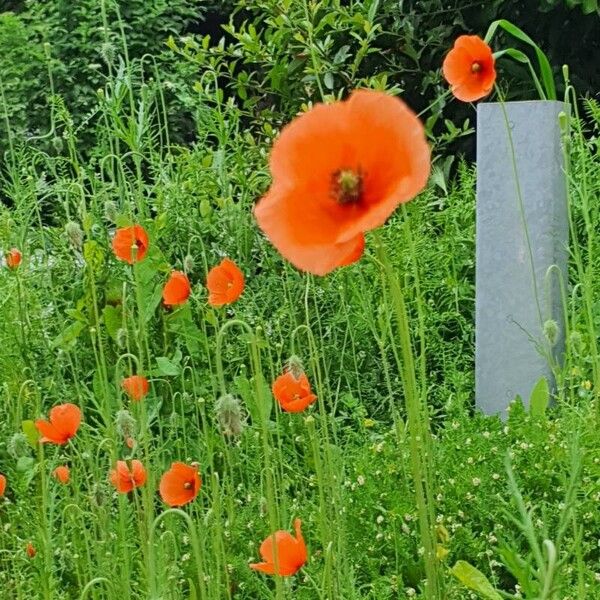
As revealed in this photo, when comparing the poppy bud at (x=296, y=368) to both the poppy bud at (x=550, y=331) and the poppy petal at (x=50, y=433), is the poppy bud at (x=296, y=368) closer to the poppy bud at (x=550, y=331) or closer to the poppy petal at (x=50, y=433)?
the poppy petal at (x=50, y=433)

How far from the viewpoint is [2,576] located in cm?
221

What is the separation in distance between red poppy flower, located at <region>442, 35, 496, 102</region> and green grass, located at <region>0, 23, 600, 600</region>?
0.85 feet

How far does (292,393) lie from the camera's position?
1.64 m

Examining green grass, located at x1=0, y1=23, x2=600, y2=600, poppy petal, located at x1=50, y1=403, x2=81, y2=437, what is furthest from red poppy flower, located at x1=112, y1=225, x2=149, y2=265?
poppy petal, located at x1=50, y1=403, x2=81, y2=437

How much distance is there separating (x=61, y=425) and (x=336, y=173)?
101 centimetres

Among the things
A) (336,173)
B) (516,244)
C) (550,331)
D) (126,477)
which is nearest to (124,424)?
(126,477)

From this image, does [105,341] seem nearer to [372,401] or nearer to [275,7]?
[372,401]

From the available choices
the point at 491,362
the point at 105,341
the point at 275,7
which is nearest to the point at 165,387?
the point at 105,341

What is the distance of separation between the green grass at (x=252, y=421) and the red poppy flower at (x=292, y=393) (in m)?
0.07

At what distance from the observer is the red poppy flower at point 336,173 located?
2.49 ft

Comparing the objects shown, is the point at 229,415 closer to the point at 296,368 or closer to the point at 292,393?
the point at 296,368

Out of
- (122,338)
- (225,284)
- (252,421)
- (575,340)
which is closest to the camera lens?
(122,338)

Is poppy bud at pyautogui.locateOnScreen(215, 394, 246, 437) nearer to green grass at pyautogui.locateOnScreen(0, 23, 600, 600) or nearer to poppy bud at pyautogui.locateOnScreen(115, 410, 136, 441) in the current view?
green grass at pyautogui.locateOnScreen(0, 23, 600, 600)

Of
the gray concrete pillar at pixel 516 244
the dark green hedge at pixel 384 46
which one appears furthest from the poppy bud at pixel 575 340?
the dark green hedge at pixel 384 46
